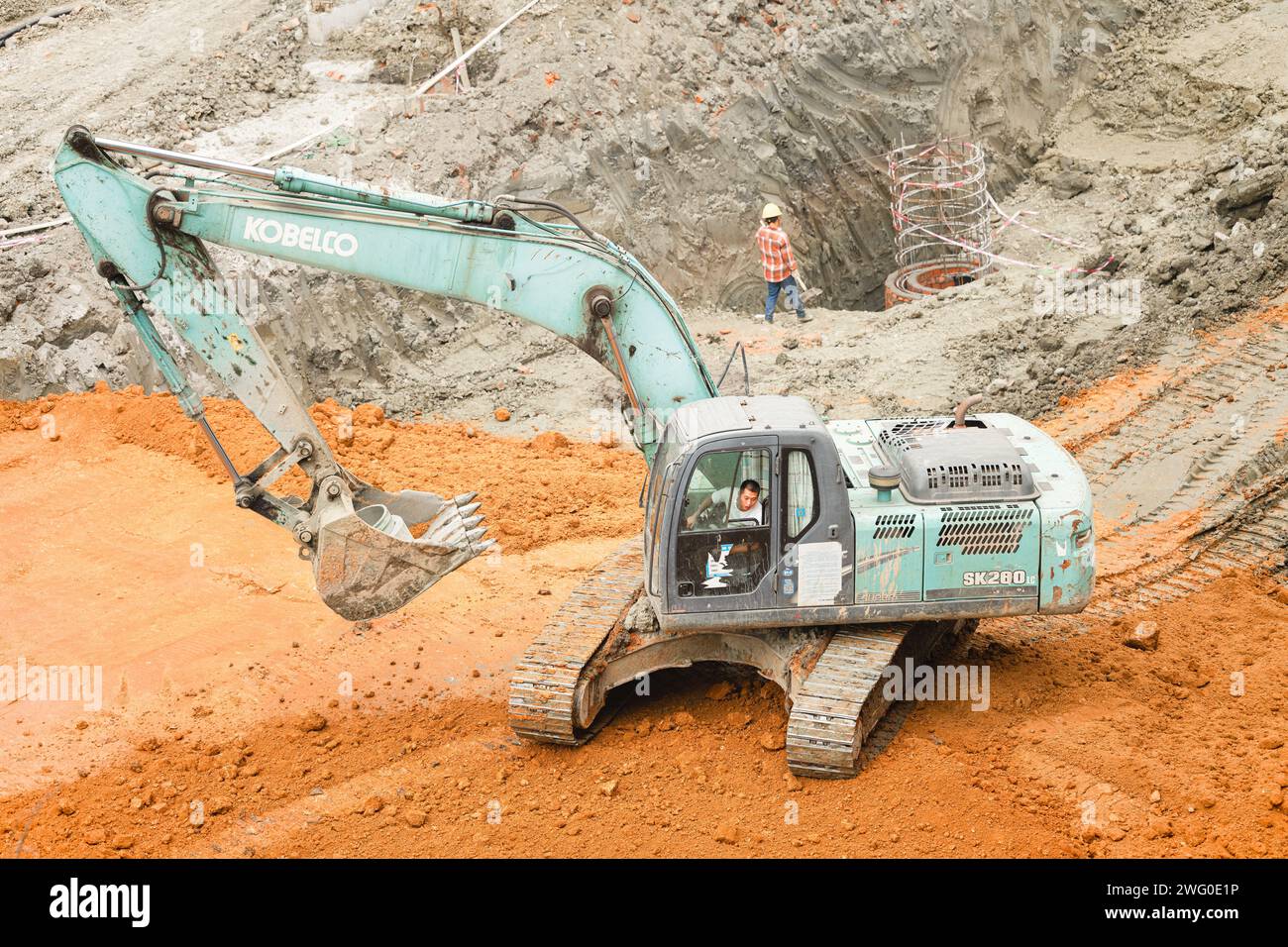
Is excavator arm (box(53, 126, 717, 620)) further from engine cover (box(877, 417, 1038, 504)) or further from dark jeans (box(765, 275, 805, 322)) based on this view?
dark jeans (box(765, 275, 805, 322))

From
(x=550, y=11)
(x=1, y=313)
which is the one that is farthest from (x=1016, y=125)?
(x=1, y=313)

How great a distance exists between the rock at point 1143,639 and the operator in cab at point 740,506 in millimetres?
3236

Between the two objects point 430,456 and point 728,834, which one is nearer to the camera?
point 728,834

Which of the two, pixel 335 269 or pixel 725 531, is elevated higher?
pixel 335 269

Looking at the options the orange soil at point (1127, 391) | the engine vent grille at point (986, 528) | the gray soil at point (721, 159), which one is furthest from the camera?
the gray soil at point (721, 159)

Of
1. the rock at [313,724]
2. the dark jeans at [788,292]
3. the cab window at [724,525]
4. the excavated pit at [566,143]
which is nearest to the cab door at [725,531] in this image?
the cab window at [724,525]

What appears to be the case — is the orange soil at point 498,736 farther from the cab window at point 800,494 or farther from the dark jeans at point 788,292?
the dark jeans at point 788,292

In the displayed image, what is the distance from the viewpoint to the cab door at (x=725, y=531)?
734cm

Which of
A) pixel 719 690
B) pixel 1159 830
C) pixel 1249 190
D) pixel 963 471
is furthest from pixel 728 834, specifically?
pixel 1249 190

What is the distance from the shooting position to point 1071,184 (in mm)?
19062

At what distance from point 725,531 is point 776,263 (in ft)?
28.4

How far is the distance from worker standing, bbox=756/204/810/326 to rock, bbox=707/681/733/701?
7.91 meters

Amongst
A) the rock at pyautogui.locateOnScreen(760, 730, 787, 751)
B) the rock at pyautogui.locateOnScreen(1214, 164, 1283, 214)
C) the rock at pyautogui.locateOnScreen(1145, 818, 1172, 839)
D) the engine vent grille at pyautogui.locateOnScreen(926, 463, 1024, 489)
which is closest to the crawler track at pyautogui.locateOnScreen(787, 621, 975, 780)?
the rock at pyautogui.locateOnScreen(760, 730, 787, 751)

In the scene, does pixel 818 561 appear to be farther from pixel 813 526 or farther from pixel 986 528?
pixel 986 528
